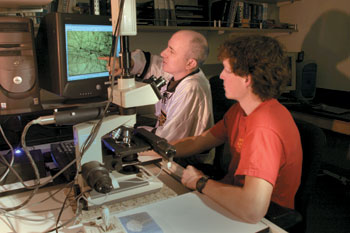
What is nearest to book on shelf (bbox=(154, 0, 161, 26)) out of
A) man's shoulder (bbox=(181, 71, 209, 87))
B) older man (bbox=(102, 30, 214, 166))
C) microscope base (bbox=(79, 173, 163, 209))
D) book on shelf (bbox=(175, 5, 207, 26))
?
book on shelf (bbox=(175, 5, 207, 26))

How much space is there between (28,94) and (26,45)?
0.74ft

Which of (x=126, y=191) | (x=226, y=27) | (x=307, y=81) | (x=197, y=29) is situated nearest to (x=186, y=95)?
(x=126, y=191)

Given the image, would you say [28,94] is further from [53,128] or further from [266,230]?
[266,230]

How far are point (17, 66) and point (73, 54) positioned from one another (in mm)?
313

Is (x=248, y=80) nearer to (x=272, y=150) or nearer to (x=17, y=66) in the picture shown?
(x=272, y=150)

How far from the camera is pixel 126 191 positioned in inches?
37.2

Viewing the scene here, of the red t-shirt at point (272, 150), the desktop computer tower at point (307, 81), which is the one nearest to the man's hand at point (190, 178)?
the red t-shirt at point (272, 150)

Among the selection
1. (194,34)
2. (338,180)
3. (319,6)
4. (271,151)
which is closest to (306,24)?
(319,6)

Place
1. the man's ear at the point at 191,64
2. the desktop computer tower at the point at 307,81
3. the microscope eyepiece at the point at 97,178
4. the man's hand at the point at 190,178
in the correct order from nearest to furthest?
1. the microscope eyepiece at the point at 97,178
2. the man's hand at the point at 190,178
3. the man's ear at the point at 191,64
4. the desktop computer tower at the point at 307,81

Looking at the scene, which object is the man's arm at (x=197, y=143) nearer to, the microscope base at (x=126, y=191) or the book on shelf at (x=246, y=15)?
the microscope base at (x=126, y=191)

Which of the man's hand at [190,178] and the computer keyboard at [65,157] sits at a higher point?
the computer keyboard at [65,157]

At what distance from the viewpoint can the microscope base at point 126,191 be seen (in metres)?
0.90

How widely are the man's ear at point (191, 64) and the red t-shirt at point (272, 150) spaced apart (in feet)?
2.22

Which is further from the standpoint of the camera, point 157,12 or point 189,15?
point 189,15
